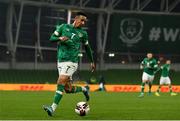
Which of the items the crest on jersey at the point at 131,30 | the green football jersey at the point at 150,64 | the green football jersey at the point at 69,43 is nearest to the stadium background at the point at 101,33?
the crest on jersey at the point at 131,30

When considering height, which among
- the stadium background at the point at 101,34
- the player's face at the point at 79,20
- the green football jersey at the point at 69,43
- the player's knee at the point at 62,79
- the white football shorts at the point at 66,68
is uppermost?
the player's face at the point at 79,20

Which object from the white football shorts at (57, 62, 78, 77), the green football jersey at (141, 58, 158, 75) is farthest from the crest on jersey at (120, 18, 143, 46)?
the white football shorts at (57, 62, 78, 77)

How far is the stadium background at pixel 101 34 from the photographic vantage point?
201ft

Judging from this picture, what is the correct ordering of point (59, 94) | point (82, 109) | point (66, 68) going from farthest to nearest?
point (66, 68)
point (59, 94)
point (82, 109)

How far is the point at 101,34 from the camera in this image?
A: 66625mm

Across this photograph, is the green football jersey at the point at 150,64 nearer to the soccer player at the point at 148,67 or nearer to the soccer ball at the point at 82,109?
the soccer player at the point at 148,67

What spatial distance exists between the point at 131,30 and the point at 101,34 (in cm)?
360

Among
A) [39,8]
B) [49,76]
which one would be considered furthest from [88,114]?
[39,8]

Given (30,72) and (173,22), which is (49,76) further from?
(173,22)

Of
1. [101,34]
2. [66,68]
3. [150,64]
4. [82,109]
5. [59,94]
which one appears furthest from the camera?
[101,34]

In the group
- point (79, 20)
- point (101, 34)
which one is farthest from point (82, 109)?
point (101, 34)

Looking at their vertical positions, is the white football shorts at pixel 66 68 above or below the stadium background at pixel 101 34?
above

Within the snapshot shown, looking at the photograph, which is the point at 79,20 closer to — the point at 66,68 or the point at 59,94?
the point at 66,68

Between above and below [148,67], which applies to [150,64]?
above
